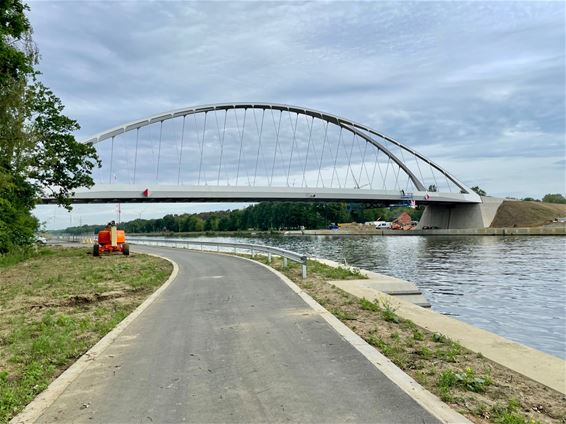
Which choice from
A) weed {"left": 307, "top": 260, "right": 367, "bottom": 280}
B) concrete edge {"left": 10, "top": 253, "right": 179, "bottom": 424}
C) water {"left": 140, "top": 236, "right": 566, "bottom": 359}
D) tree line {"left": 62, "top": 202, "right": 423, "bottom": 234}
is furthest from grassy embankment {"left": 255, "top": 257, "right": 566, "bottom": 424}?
tree line {"left": 62, "top": 202, "right": 423, "bottom": 234}

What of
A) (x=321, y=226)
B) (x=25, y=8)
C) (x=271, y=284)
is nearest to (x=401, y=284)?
(x=271, y=284)

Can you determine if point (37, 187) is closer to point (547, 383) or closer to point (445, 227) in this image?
point (547, 383)

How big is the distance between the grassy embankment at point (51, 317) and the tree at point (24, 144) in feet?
28.4

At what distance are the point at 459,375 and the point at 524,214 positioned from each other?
9187 centimetres

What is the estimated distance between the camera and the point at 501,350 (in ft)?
22.5

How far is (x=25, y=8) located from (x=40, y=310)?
2054 centimetres

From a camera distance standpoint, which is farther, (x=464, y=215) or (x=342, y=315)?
(x=464, y=215)

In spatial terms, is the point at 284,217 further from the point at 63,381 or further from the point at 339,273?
the point at 63,381

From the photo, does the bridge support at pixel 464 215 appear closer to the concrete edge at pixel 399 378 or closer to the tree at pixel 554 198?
the tree at pixel 554 198

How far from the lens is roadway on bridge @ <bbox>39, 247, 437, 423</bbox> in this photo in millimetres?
4391

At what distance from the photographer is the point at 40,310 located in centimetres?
1060

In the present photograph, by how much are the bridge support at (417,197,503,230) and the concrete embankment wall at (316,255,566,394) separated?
278 feet

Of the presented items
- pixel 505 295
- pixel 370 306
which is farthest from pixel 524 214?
pixel 370 306

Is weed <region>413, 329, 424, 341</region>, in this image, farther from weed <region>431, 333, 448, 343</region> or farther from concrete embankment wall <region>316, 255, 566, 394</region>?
concrete embankment wall <region>316, 255, 566, 394</region>
